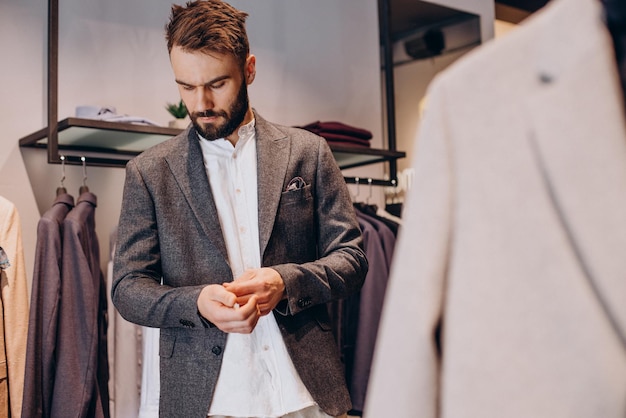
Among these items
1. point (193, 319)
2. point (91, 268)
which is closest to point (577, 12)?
point (193, 319)

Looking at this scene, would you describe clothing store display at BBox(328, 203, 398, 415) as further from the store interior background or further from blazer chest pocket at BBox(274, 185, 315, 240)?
blazer chest pocket at BBox(274, 185, 315, 240)

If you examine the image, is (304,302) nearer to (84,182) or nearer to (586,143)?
(586,143)

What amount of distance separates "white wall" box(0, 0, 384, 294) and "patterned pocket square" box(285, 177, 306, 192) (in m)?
1.29

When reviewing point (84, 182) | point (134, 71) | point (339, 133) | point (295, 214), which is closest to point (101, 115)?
point (84, 182)

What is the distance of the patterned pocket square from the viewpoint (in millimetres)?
1671

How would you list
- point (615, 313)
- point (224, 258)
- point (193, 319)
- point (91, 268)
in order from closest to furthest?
point (615, 313) → point (193, 319) → point (224, 258) → point (91, 268)

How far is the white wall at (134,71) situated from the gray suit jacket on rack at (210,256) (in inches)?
43.6

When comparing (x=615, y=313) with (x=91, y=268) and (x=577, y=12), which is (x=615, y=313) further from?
(x=91, y=268)

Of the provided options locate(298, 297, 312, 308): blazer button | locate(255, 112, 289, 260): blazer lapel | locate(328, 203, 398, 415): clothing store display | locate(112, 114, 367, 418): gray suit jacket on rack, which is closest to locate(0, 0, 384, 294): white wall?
locate(328, 203, 398, 415): clothing store display

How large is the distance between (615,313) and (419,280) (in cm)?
19

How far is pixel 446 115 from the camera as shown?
2.72ft

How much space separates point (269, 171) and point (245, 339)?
371 mm

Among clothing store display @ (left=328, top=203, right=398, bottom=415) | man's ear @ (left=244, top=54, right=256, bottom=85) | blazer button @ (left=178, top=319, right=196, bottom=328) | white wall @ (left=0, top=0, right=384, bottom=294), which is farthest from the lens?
clothing store display @ (left=328, top=203, right=398, bottom=415)

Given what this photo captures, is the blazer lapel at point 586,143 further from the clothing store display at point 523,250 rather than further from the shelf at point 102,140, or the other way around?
the shelf at point 102,140
